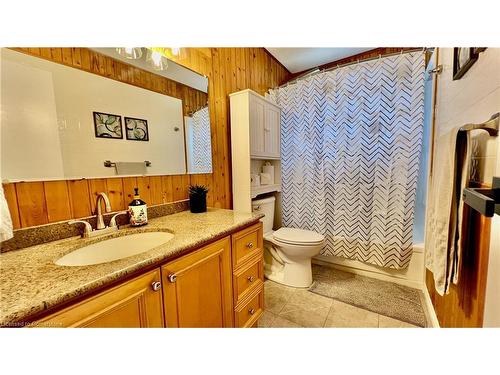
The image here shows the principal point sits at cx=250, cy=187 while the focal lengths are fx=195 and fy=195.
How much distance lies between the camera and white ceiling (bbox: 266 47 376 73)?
6.95 ft

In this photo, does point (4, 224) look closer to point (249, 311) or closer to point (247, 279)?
point (247, 279)

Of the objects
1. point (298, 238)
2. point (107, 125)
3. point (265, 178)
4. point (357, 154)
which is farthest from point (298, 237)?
point (107, 125)

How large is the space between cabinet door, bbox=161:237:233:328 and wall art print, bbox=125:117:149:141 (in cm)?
80

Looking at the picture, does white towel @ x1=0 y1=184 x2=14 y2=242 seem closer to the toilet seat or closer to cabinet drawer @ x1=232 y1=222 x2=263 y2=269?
cabinet drawer @ x1=232 y1=222 x2=263 y2=269

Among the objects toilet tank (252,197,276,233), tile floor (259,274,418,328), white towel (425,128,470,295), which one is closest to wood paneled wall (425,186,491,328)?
white towel (425,128,470,295)

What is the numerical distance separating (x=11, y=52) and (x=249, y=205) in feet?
5.04

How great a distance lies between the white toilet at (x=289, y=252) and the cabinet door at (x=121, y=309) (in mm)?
1239

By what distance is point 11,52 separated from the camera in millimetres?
753

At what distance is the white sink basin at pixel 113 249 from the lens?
0.78 meters

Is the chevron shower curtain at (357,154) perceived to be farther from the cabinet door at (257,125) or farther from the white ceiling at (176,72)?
the white ceiling at (176,72)

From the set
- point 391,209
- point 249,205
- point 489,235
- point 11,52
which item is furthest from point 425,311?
point 11,52

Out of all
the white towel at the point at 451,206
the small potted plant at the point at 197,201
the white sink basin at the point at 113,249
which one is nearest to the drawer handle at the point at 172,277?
the white sink basin at the point at 113,249

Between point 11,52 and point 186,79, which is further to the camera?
point 186,79

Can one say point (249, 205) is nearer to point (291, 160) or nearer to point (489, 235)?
point (291, 160)
